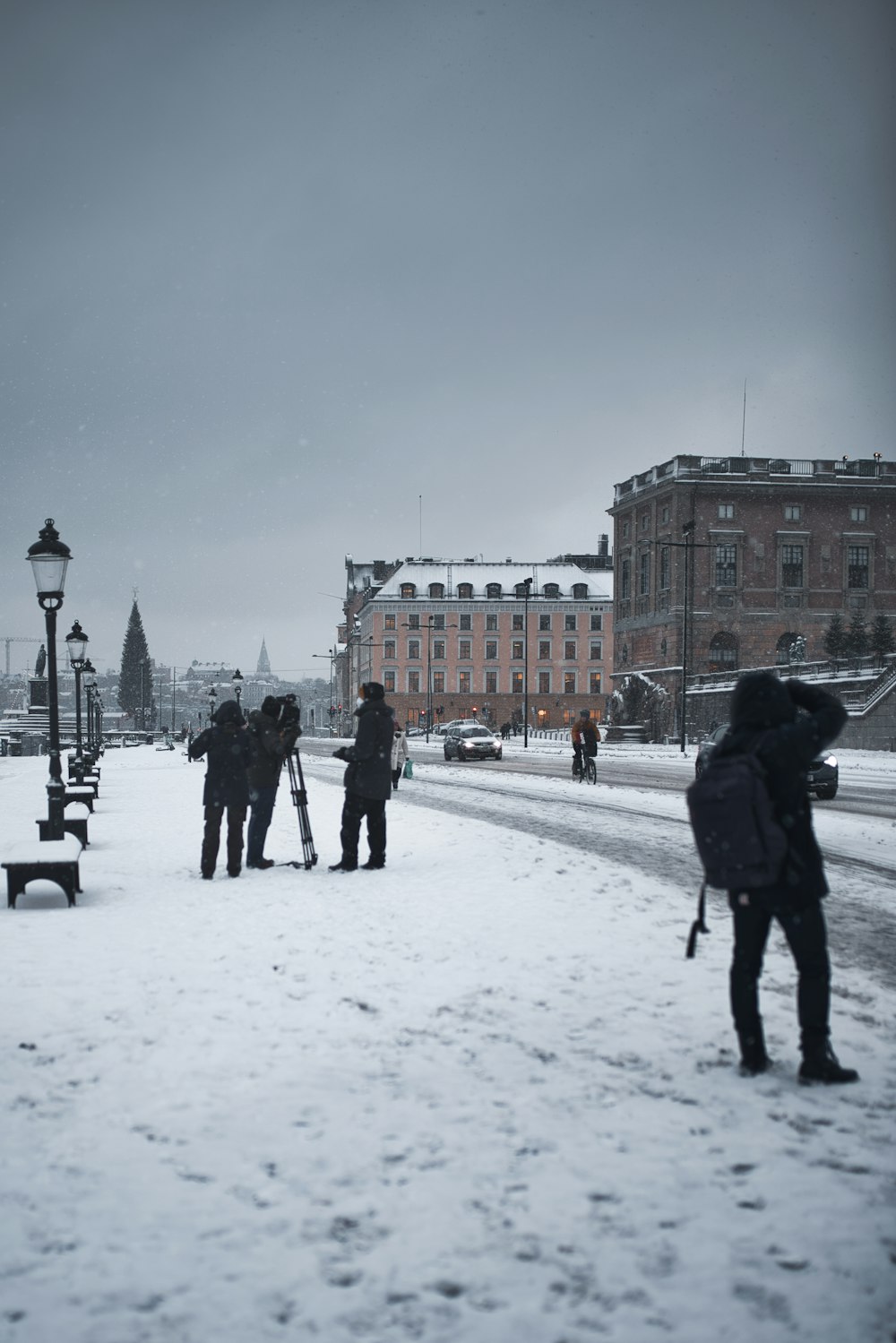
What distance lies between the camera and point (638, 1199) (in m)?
3.62

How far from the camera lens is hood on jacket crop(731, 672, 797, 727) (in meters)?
4.75

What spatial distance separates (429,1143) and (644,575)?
6696cm

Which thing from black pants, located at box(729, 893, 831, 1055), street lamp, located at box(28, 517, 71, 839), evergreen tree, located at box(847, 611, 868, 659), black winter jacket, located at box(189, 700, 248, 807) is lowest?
black pants, located at box(729, 893, 831, 1055)

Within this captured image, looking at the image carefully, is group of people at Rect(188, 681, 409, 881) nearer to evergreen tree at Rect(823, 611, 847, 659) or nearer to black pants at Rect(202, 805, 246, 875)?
black pants at Rect(202, 805, 246, 875)

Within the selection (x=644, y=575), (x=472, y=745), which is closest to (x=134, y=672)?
(x=644, y=575)

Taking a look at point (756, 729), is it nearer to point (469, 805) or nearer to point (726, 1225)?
point (726, 1225)

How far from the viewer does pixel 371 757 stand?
34.9 ft

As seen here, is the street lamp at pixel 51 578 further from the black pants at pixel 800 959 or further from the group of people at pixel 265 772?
the black pants at pixel 800 959

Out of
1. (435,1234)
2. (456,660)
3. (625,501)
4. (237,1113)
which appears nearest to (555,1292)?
(435,1234)

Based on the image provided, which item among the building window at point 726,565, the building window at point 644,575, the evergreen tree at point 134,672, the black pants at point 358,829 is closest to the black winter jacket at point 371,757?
the black pants at point 358,829

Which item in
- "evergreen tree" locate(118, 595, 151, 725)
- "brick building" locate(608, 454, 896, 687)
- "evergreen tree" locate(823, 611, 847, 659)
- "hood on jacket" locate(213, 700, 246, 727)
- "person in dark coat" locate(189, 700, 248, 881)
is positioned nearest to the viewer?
"hood on jacket" locate(213, 700, 246, 727)

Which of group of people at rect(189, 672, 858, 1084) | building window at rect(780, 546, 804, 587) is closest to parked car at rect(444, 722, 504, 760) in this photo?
building window at rect(780, 546, 804, 587)

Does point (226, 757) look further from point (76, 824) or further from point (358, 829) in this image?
point (76, 824)

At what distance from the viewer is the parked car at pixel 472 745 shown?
4091cm
